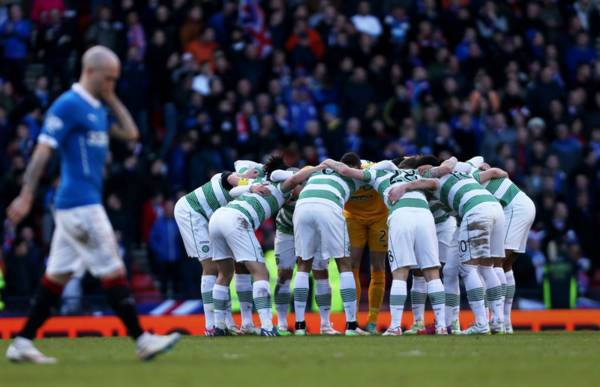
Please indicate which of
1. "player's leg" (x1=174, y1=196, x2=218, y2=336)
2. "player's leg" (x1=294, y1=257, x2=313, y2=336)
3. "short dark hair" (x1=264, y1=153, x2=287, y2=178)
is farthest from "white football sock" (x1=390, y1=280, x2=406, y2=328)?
"player's leg" (x1=174, y1=196, x2=218, y2=336)

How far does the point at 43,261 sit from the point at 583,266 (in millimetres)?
10189

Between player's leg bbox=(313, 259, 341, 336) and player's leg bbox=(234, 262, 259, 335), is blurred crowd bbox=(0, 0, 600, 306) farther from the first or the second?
player's leg bbox=(313, 259, 341, 336)

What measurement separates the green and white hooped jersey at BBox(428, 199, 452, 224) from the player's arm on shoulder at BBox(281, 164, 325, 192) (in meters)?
1.70

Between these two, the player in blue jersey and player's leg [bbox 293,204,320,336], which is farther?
player's leg [bbox 293,204,320,336]

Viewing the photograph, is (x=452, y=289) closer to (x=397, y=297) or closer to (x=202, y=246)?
(x=397, y=297)

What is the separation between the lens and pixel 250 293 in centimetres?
1972

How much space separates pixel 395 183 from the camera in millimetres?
18672

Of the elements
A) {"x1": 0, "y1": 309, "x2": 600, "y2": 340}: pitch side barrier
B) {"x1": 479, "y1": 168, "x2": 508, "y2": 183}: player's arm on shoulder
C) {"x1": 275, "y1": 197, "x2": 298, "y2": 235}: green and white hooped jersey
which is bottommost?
{"x1": 0, "y1": 309, "x2": 600, "y2": 340}: pitch side barrier

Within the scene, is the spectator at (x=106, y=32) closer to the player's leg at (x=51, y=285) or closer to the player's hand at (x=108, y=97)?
the player's hand at (x=108, y=97)

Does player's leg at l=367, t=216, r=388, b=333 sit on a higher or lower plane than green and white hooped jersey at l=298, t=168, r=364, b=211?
lower

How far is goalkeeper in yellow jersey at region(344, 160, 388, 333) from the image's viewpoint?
19922 millimetres

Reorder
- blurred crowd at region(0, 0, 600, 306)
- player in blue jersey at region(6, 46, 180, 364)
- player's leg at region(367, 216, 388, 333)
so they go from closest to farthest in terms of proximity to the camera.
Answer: player in blue jersey at region(6, 46, 180, 364) → player's leg at region(367, 216, 388, 333) → blurred crowd at region(0, 0, 600, 306)

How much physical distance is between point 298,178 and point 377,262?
1900 millimetres

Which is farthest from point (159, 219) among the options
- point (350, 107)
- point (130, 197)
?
point (350, 107)
